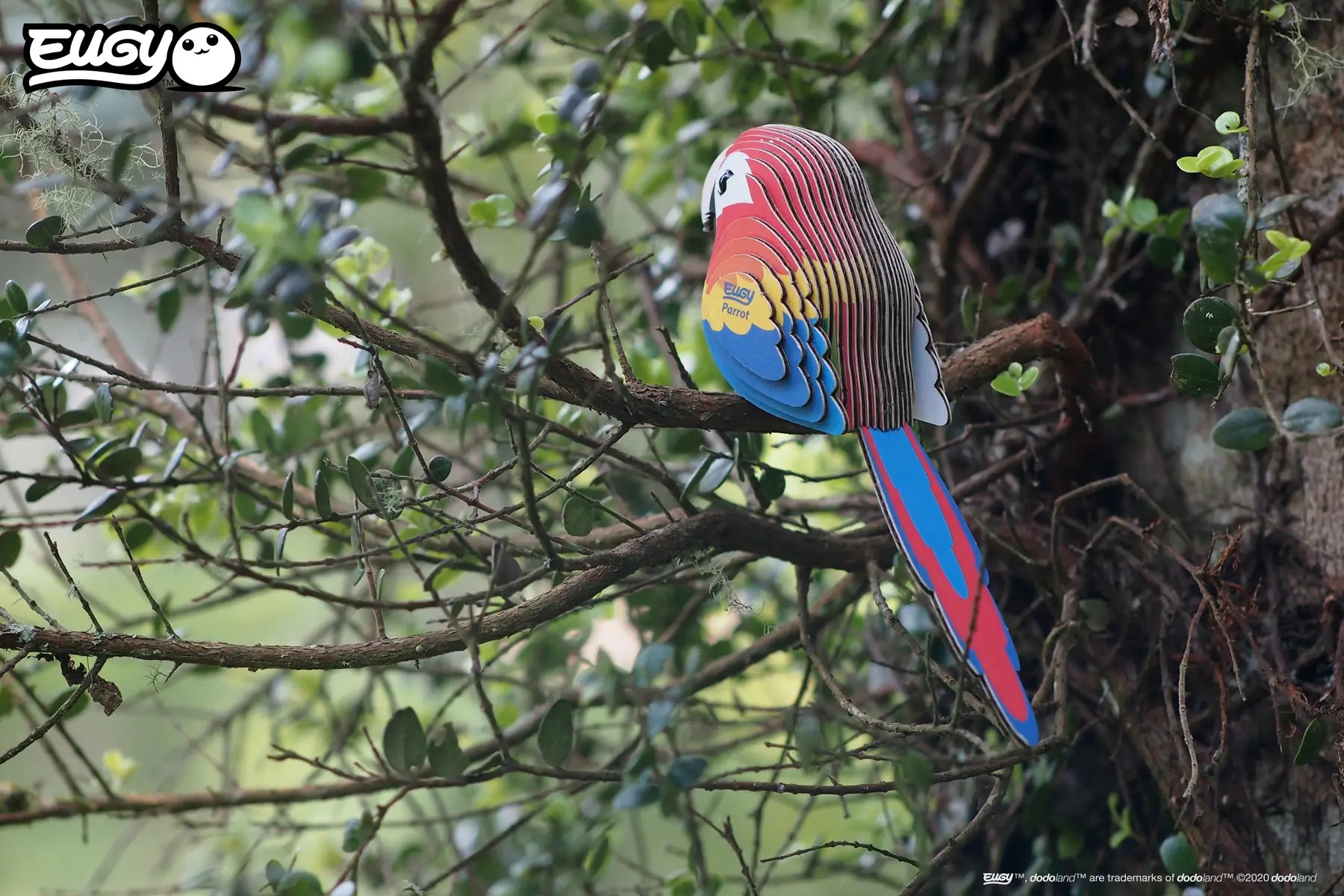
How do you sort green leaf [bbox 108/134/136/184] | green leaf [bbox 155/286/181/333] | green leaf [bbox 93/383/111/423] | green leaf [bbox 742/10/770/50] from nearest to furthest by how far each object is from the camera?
1. green leaf [bbox 108/134/136/184]
2. green leaf [bbox 93/383/111/423]
3. green leaf [bbox 155/286/181/333]
4. green leaf [bbox 742/10/770/50]

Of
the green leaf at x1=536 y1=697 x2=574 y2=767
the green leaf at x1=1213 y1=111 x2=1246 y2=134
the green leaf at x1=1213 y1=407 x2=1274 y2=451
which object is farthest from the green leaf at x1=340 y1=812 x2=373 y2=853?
the green leaf at x1=1213 y1=111 x2=1246 y2=134

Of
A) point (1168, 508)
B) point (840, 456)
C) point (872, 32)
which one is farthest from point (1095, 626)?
point (872, 32)

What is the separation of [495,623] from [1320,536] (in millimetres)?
885

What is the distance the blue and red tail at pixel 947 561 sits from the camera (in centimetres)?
82

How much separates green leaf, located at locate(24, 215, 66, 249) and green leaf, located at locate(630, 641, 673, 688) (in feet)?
2.07

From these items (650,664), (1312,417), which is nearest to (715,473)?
(650,664)

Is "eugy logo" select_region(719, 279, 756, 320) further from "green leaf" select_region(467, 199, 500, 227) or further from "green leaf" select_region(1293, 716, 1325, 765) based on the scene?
"green leaf" select_region(1293, 716, 1325, 765)

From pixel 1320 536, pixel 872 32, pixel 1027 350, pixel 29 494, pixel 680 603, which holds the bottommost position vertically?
pixel 1320 536

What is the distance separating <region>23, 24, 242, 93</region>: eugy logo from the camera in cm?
86

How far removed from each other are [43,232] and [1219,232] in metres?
0.96

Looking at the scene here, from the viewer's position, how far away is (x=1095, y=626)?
1164 millimetres

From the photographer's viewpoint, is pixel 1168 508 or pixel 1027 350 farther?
pixel 1168 508

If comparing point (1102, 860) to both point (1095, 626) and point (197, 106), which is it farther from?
point (197, 106)

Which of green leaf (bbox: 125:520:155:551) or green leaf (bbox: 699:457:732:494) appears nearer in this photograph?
green leaf (bbox: 699:457:732:494)
